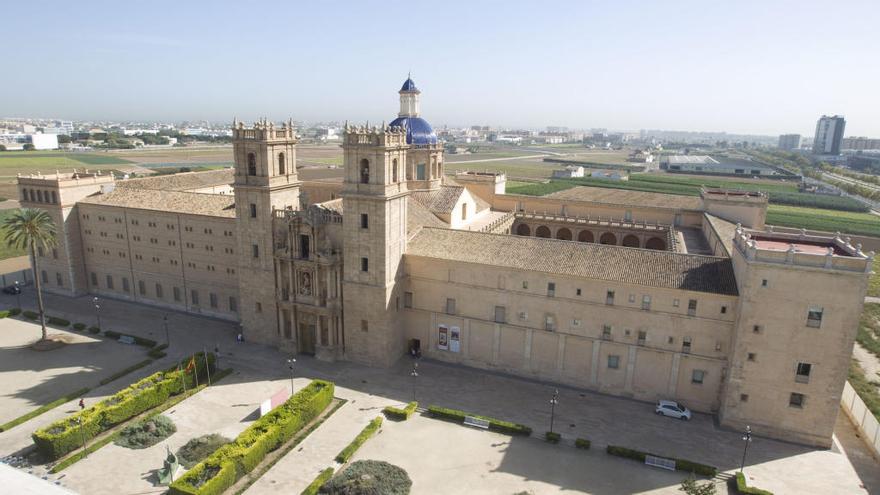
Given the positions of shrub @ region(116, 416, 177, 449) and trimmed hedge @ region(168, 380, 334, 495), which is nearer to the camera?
trimmed hedge @ region(168, 380, 334, 495)

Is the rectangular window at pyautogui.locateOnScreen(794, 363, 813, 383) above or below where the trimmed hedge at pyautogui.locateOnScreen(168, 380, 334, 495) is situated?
above

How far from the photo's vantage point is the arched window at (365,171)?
42.7m

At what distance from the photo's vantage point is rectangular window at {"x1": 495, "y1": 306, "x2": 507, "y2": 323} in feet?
143

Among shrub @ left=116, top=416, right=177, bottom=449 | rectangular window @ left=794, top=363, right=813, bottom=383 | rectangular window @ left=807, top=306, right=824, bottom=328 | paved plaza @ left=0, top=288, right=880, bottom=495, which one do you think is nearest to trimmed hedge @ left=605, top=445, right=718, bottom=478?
paved plaza @ left=0, top=288, right=880, bottom=495

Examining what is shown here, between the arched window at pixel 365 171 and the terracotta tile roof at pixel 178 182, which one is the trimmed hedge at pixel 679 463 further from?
the terracotta tile roof at pixel 178 182

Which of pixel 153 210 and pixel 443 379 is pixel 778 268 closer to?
pixel 443 379

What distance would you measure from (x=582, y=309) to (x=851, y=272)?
53.5 feet

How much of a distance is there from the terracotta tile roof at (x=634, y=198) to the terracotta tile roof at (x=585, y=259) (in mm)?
→ 23297

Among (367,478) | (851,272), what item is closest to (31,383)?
(367,478)

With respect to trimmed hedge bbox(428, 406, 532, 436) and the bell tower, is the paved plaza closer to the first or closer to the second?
trimmed hedge bbox(428, 406, 532, 436)

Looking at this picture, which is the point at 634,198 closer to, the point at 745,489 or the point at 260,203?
the point at 745,489

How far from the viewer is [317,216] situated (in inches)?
1780

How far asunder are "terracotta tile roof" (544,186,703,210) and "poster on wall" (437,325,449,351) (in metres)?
29.2

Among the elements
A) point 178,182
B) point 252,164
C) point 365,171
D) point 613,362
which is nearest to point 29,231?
point 252,164
